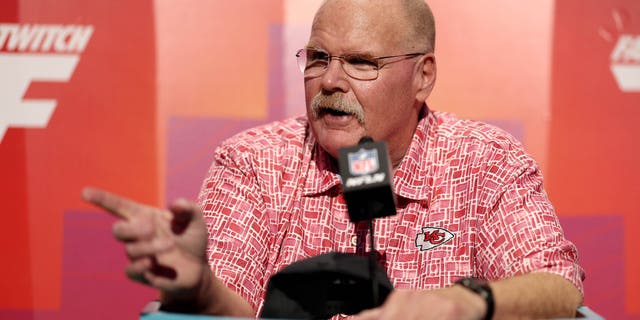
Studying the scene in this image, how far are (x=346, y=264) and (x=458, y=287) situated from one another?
0.22 meters

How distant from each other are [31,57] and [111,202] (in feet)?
4.65

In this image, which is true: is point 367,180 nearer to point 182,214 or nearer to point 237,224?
point 182,214

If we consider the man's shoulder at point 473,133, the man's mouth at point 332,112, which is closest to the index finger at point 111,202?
the man's mouth at point 332,112

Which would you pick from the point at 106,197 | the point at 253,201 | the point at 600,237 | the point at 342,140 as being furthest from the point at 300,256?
the point at 600,237

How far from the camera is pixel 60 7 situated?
2541 millimetres

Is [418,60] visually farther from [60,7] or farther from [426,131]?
[60,7]

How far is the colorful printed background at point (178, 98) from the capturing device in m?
2.55

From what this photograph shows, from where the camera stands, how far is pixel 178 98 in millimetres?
2570

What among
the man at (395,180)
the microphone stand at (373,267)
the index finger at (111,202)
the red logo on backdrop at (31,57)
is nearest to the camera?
the index finger at (111,202)

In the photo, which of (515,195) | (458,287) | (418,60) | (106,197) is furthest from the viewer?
(418,60)

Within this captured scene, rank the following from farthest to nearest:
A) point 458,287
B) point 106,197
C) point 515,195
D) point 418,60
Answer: point 418,60, point 515,195, point 458,287, point 106,197

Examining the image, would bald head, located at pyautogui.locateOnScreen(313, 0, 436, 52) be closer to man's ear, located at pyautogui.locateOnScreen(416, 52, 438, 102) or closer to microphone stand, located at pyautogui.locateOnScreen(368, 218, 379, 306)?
man's ear, located at pyautogui.locateOnScreen(416, 52, 438, 102)

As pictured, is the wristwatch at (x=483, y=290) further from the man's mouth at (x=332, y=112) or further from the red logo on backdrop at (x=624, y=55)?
the red logo on backdrop at (x=624, y=55)

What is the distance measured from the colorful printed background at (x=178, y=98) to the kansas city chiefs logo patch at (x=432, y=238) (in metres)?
A: 0.76
